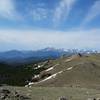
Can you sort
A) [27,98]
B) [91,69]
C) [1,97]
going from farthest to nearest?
1. [91,69]
2. [27,98]
3. [1,97]

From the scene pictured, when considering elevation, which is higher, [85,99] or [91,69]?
[91,69]

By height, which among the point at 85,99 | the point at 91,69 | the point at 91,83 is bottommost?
the point at 85,99

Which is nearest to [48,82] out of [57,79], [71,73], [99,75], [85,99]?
[57,79]

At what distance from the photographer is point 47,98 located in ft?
130

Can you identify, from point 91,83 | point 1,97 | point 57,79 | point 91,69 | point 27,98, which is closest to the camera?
point 1,97

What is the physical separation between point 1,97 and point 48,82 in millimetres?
51711

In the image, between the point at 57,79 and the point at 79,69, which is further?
the point at 79,69

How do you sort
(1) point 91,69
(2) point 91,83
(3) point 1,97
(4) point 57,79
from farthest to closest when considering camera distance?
(1) point 91,69
(4) point 57,79
(2) point 91,83
(3) point 1,97

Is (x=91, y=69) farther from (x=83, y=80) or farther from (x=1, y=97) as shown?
(x=1, y=97)

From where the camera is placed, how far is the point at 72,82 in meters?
84.6

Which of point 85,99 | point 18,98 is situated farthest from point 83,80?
point 18,98

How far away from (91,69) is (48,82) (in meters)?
18.3

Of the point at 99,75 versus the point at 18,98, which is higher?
the point at 99,75

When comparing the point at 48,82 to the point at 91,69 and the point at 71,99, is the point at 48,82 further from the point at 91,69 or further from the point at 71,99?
the point at 71,99
